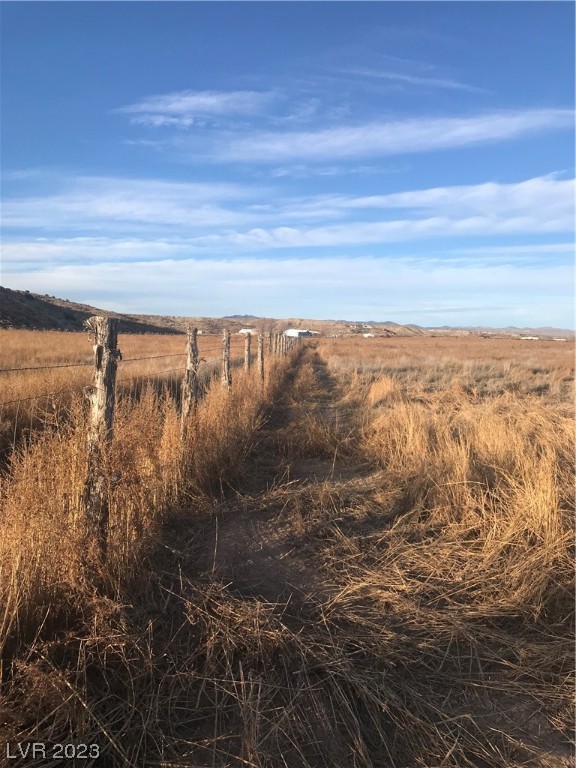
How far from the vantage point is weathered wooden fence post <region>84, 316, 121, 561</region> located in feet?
10.7

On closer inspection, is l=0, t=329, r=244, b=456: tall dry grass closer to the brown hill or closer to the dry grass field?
the dry grass field

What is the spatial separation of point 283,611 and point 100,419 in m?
1.63

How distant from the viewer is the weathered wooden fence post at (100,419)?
3.27 metres

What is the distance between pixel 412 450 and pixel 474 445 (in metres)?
0.72

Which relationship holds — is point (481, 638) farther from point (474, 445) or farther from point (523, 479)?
point (474, 445)

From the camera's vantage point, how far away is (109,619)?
8.72 ft

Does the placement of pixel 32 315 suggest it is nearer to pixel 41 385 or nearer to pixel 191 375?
pixel 41 385

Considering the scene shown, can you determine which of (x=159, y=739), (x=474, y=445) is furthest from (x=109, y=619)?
(x=474, y=445)

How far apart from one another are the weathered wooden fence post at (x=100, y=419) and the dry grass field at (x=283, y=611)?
0.25 ft

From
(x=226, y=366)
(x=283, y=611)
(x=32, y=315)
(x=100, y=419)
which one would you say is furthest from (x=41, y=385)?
(x=32, y=315)

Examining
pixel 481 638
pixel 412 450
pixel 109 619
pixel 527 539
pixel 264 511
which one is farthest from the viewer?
pixel 412 450

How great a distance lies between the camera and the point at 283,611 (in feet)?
9.77

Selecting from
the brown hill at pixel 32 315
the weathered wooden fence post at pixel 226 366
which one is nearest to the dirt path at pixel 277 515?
the weathered wooden fence post at pixel 226 366

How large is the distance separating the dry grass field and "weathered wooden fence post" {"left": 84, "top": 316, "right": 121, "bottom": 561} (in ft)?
0.25
